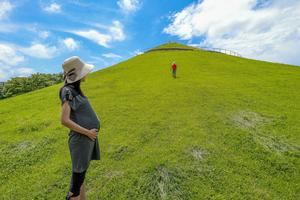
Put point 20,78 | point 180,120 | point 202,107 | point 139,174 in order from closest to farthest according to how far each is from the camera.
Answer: point 139,174 < point 180,120 < point 202,107 < point 20,78

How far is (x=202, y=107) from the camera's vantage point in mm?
12414

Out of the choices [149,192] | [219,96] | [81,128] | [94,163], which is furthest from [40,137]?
[219,96]

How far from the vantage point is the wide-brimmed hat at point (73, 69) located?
3635mm

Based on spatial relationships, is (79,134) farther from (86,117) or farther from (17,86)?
(17,86)

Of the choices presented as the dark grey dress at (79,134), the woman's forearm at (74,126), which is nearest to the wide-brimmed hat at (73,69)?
the dark grey dress at (79,134)

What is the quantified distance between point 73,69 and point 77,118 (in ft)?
2.61

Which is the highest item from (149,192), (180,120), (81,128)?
(81,128)

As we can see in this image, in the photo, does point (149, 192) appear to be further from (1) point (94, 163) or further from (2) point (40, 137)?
(2) point (40, 137)

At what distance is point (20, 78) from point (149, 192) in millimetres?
53898

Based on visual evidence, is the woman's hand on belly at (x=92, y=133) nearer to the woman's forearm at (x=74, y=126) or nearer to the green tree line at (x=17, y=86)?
the woman's forearm at (x=74, y=126)

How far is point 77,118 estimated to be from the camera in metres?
3.61

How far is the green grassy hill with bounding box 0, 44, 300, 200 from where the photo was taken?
19.8 ft

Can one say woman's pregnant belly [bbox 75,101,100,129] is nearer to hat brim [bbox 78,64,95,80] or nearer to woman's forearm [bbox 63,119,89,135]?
woman's forearm [bbox 63,119,89,135]

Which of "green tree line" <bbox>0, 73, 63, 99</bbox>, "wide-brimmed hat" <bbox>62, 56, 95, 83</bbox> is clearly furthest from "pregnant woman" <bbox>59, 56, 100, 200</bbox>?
"green tree line" <bbox>0, 73, 63, 99</bbox>
